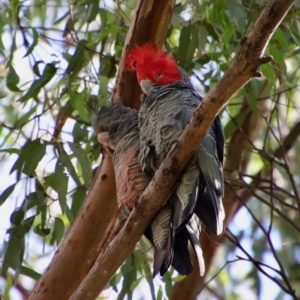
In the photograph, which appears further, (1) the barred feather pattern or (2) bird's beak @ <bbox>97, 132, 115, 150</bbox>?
(2) bird's beak @ <bbox>97, 132, 115, 150</bbox>

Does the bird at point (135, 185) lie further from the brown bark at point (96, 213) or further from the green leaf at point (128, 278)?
the green leaf at point (128, 278)

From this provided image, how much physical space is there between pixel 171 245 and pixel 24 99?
3.25 feet

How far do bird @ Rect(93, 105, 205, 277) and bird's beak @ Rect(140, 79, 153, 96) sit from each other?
10 cm

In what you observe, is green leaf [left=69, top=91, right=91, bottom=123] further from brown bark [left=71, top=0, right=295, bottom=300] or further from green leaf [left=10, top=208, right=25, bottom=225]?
brown bark [left=71, top=0, right=295, bottom=300]

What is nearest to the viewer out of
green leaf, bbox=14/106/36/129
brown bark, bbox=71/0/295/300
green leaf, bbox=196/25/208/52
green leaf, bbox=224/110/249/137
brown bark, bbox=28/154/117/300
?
brown bark, bbox=71/0/295/300

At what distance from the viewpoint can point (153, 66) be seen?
2279 millimetres

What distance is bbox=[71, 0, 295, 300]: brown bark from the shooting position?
1.46 meters

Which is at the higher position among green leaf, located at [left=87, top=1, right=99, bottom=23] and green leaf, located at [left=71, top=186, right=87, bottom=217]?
green leaf, located at [left=87, top=1, right=99, bottom=23]

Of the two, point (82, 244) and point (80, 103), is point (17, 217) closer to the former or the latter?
point (82, 244)

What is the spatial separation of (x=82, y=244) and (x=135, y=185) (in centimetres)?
34

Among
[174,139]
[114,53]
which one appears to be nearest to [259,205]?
[114,53]

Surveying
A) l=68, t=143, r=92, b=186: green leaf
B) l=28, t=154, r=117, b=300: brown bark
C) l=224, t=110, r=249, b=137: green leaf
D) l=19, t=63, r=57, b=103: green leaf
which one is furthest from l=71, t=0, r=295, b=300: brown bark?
l=224, t=110, r=249, b=137: green leaf

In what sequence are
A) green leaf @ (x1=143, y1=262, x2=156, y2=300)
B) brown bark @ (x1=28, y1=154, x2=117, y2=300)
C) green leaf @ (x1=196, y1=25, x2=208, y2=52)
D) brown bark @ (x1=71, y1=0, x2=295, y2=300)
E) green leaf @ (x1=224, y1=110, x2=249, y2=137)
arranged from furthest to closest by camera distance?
green leaf @ (x1=224, y1=110, x2=249, y2=137) < green leaf @ (x1=196, y1=25, x2=208, y2=52) < green leaf @ (x1=143, y1=262, x2=156, y2=300) < brown bark @ (x1=28, y1=154, x2=117, y2=300) < brown bark @ (x1=71, y1=0, x2=295, y2=300)

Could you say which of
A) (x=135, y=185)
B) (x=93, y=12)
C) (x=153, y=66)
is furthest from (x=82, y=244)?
(x=93, y=12)
